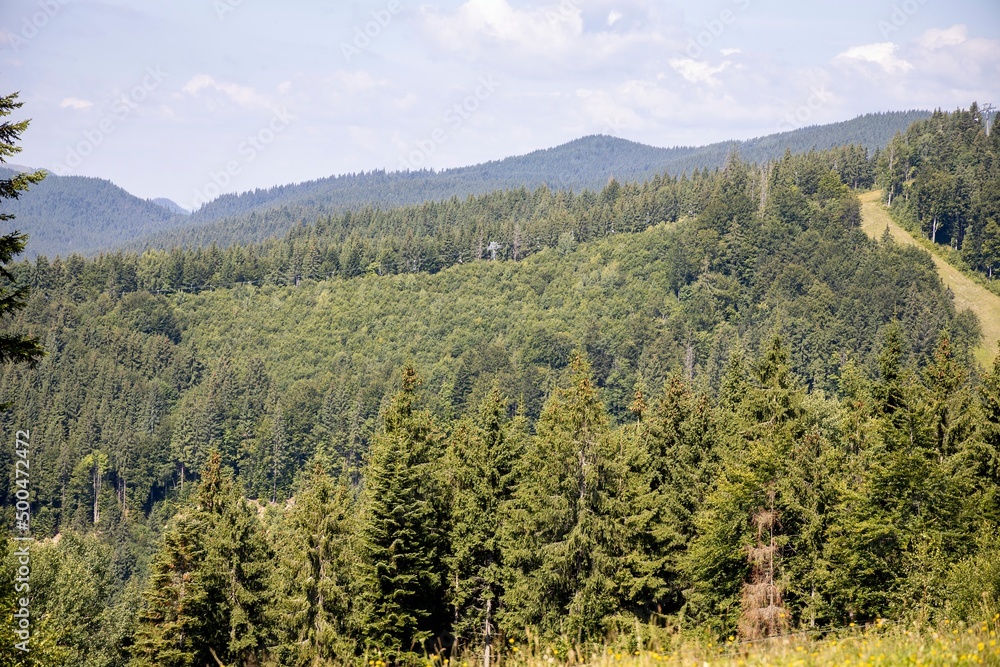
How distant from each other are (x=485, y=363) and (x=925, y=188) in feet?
251

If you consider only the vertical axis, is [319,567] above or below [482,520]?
below

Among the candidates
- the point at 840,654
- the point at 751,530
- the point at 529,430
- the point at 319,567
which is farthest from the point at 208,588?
the point at 529,430

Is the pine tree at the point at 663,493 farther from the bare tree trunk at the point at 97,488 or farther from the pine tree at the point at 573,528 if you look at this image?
the bare tree trunk at the point at 97,488

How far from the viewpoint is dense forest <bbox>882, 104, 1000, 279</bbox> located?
118000 mm

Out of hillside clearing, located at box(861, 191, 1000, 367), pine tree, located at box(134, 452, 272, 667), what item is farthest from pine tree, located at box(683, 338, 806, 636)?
hillside clearing, located at box(861, 191, 1000, 367)

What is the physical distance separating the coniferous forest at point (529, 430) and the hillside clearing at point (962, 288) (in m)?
2.99

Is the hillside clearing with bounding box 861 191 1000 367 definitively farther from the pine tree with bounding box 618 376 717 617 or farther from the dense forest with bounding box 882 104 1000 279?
the pine tree with bounding box 618 376 717 617

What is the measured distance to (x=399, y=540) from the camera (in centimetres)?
2498

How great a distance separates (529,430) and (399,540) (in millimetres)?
66829

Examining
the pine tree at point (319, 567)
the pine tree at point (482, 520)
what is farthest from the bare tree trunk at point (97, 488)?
the pine tree at point (482, 520)

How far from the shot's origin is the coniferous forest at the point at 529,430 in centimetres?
2419

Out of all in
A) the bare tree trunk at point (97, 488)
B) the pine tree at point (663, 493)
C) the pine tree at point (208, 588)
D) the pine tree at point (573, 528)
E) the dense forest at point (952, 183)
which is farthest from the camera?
the dense forest at point (952, 183)

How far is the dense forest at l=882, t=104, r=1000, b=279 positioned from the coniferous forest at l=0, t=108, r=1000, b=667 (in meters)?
0.61

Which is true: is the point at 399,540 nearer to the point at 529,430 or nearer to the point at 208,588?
the point at 208,588
